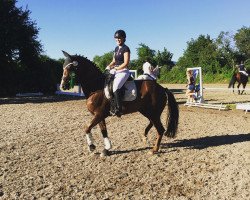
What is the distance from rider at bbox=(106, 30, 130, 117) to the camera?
26.2 feet

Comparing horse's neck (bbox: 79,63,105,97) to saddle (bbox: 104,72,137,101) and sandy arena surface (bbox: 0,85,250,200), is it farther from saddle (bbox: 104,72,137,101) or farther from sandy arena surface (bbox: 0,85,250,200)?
sandy arena surface (bbox: 0,85,250,200)

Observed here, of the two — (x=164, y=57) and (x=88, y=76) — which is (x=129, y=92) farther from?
(x=164, y=57)

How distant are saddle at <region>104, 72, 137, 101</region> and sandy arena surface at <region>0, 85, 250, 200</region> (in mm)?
1412

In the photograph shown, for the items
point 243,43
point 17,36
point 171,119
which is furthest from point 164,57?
point 171,119

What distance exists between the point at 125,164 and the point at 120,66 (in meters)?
2.37

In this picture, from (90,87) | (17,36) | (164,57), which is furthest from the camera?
(164,57)


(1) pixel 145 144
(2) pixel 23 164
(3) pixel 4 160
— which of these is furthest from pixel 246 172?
(3) pixel 4 160

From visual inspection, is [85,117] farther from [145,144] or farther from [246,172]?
[246,172]

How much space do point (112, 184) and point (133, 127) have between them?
5677 mm

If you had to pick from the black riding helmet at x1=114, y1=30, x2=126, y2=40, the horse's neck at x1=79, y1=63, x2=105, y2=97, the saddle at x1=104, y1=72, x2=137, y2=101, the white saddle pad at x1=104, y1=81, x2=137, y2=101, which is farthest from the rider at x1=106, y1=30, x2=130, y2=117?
the horse's neck at x1=79, y1=63, x2=105, y2=97

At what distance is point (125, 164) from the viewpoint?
729cm

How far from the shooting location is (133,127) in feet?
38.3

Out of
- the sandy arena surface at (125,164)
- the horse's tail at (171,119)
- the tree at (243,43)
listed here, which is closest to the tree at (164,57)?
the tree at (243,43)

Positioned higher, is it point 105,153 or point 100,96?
point 100,96
